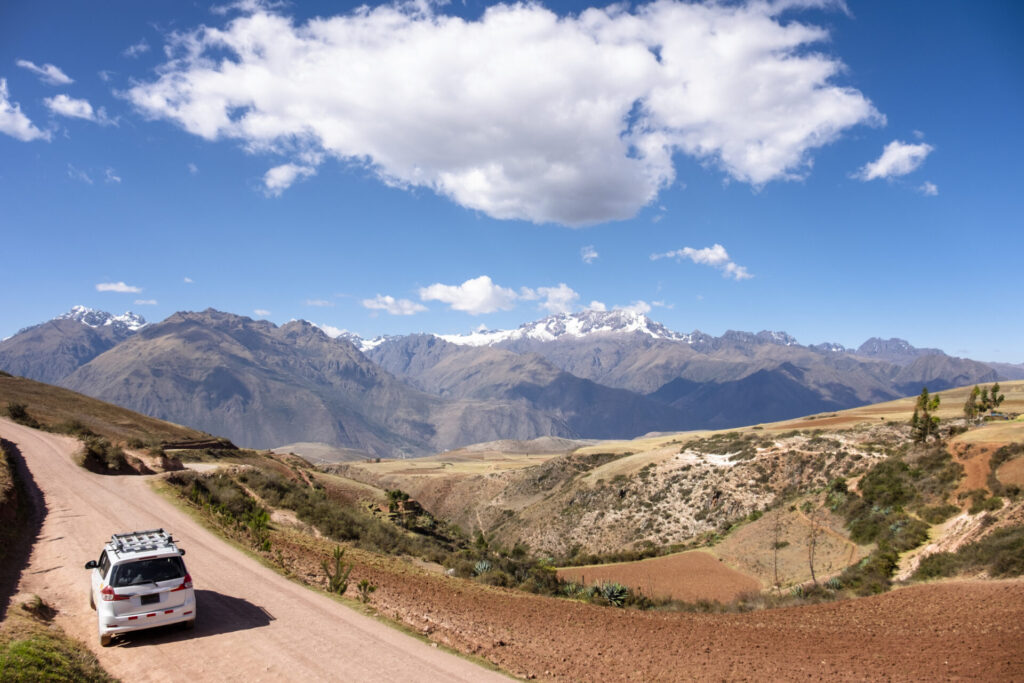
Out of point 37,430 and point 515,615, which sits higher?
point 37,430

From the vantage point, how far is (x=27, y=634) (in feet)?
33.7

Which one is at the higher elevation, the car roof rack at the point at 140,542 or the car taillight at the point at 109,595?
the car roof rack at the point at 140,542

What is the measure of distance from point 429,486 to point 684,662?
316 feet

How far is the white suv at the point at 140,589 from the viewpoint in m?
11.2

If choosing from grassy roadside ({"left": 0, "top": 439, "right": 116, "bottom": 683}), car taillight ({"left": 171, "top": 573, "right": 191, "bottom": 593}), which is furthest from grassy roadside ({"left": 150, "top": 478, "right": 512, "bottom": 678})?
grassy roadside ({"left": 0, "top": 439, "right": 116, "bottom": 683})

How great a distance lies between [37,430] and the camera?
3875 centimetres

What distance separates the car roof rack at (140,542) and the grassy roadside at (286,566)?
4.71 metres

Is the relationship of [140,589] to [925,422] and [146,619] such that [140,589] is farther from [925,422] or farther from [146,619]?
[925,422]

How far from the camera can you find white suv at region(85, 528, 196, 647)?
11156 millimetres

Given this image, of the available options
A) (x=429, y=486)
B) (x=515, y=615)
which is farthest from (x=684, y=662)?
(x=429, y=486)

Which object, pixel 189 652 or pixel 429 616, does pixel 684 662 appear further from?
pixel 189 652

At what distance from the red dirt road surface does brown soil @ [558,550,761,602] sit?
13.3m

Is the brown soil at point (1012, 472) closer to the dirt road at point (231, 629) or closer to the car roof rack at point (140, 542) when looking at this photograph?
the dirt road at point (231, 629)

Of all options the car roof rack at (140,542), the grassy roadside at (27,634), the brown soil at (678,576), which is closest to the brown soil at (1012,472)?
the brown soil at (678,576)
